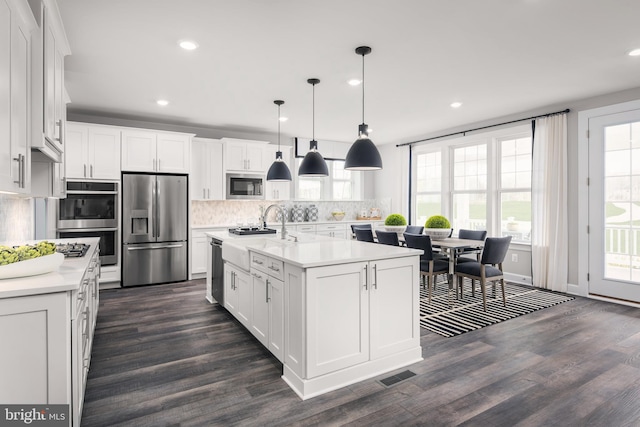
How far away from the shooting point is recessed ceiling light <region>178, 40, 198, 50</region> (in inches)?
123

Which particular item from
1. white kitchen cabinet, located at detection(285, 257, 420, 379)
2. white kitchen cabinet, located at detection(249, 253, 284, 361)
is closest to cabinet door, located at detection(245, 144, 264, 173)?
white kitchen cabinet, located at detection(249, 253, 284, 361)

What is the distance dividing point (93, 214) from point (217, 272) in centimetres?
237

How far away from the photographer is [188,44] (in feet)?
10.4

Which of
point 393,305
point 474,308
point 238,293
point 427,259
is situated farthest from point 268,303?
point 474,308

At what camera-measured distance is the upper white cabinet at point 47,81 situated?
2.20 metres

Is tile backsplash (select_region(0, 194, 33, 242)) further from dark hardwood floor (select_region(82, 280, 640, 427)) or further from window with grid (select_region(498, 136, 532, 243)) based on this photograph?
window with grid (select_region(498, 136, 532, 243))

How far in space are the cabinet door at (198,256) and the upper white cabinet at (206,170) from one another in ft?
2.52

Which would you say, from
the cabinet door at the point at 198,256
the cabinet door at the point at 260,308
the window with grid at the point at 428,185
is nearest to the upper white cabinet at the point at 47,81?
the cabinet door at the point at 260,308

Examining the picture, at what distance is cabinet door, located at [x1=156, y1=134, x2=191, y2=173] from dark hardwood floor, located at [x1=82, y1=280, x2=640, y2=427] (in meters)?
2.71

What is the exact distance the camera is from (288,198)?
7055 millimetres

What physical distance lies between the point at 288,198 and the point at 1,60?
214 inches

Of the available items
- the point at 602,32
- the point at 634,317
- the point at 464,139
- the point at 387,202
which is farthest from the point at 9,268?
the point at 387,202

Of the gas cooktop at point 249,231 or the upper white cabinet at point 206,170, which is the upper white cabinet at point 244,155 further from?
the gas cooktop at point 249,231

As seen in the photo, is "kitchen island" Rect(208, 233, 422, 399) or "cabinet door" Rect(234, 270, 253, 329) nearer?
"kitchen island" Rect(208, 233, 422, 399)
